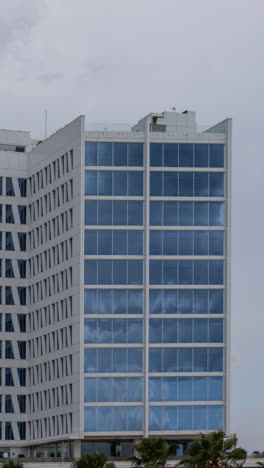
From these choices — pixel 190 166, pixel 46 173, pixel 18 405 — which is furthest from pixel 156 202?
pixel 18 405

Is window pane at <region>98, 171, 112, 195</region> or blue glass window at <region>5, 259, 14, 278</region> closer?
window pane at <region>98, 171, 112, 195</region>

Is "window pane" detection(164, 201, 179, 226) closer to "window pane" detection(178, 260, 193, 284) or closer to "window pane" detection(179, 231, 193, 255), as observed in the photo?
"window pane" detection(179, 231, 193, 255)

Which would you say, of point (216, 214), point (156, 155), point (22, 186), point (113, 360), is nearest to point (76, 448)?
point (113, 360)

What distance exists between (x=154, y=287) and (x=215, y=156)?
16.9 m

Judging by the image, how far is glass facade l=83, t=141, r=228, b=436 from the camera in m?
172

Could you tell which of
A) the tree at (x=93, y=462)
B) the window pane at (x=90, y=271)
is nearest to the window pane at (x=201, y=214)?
the window pane at (x=90, y=271)

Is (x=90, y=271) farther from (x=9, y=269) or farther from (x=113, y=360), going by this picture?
(x=9, y=269)

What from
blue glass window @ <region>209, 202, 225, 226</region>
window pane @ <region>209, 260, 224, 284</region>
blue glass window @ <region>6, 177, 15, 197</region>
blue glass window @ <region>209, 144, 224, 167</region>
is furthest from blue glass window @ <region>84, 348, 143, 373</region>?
blue glass window @ <region>6, 177, 15, 197</region>

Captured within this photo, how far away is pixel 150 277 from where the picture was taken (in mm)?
172625

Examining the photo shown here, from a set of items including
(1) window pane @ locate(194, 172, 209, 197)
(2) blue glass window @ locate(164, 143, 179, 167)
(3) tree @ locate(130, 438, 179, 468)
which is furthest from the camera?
(1) window pane @ locate(194, 172, 209, 197)

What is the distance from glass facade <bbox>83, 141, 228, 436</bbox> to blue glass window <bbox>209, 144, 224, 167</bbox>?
0.86 m

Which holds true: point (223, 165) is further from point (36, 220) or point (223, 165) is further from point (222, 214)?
point (36, 220)

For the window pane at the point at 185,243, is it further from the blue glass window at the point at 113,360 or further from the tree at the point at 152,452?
the tree at the point at 152,452

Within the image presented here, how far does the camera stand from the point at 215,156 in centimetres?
17400
